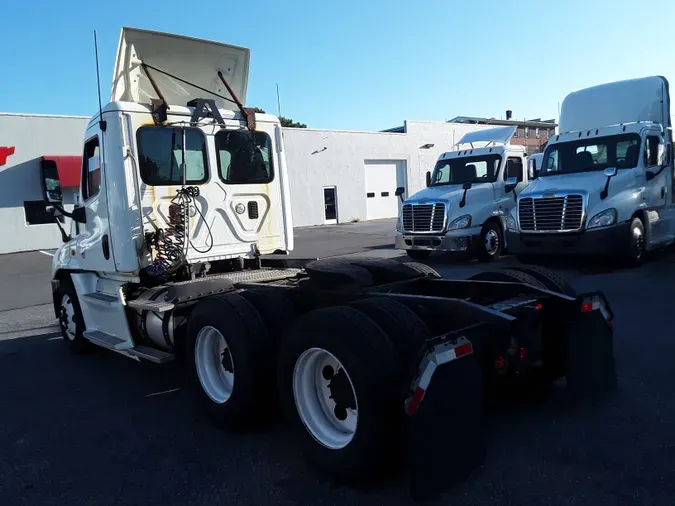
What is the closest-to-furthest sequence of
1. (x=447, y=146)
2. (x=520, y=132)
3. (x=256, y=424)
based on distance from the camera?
(x=256, y=424) → (x=447, y=146) → (x=520, y=132)

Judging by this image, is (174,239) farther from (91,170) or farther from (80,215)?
(80,215)

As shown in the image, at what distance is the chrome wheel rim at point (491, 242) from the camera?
13.3 meters

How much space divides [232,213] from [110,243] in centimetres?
129

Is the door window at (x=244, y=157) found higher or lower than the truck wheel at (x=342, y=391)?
higher

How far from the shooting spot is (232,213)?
618 cm

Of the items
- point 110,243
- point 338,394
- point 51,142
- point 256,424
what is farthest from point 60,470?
point 51,142

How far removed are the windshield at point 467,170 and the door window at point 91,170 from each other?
9.95m

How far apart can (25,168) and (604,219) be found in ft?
71.8

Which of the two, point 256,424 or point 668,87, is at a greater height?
point 668,87

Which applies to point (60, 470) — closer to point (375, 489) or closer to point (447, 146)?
point (375, 489)

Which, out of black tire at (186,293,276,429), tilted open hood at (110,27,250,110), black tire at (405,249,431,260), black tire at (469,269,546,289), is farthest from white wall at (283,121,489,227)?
black tire at (186,293,276,429)

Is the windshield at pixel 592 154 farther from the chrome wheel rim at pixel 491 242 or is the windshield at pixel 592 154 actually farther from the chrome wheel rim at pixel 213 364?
the chrome wheel rim at pixel 213 364

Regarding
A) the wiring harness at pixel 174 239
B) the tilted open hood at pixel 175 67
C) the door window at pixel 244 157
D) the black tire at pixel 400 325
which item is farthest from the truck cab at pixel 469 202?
the black tire at pixel 400 325

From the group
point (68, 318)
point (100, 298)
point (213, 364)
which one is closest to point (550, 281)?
point (213, 364)
